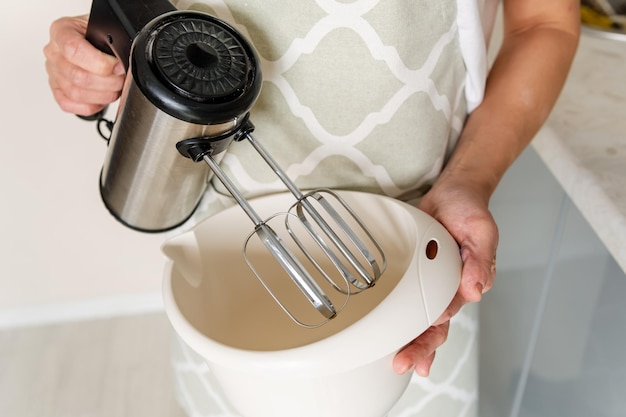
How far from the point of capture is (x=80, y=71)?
512mm

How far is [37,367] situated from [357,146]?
1.22 meters

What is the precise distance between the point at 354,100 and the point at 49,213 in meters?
1.09

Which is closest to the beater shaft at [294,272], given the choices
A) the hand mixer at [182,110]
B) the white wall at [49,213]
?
the hand mixer at [182,110]

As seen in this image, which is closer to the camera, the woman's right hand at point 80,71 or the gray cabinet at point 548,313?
the woman's right hand at point 80,71

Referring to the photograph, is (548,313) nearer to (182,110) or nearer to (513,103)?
(513,103)

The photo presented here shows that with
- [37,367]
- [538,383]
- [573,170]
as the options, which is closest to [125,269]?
[37,367]

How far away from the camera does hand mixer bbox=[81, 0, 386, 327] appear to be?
396mm

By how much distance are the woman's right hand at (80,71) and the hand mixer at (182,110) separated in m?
0.01

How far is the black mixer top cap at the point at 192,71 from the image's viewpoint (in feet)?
1.29

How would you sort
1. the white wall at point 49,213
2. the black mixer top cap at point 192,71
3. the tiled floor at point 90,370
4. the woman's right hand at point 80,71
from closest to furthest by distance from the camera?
the black mixer top cap at point 192,71 → the woman's right hand at point 80,71 → the white wall at point 49,213 → the tiled floor at point 90,370

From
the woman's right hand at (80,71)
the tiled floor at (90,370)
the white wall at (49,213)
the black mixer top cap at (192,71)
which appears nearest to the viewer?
the black mixer top cap at (192,71)

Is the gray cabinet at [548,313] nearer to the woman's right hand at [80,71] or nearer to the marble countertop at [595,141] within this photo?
the marble countertop at [595,141]

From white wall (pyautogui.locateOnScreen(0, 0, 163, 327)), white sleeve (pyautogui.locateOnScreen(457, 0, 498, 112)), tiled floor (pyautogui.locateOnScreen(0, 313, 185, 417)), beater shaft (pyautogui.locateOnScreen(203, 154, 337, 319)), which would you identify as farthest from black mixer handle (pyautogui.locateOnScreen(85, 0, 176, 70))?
tiled floor (pyautogui.locateOnScreen(0, 313, 185, 417))

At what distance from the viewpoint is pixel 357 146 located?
1.88 ft
